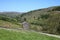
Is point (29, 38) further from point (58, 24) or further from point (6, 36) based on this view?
point (58, 24)

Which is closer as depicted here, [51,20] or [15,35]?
[15,35]

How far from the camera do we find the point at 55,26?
25.4 m

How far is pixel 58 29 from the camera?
83.9ft

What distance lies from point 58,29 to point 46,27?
207 cm

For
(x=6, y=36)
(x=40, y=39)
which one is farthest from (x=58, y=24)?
(x=6, y=36)

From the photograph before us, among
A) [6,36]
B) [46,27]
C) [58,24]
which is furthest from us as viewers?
[46,27]

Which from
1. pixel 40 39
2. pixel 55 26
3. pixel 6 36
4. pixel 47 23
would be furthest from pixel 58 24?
pixel 6 36

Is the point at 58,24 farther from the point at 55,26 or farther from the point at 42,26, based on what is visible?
the point at 42,26

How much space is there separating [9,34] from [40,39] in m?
3.16

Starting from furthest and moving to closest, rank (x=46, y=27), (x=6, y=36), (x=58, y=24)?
(x=46, y=27)
(x=58, y=24)
(x=6, y=36)

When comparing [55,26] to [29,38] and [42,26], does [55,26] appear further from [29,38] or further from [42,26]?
[29,38]

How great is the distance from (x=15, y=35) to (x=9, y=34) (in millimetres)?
620

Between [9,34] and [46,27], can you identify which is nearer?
[9,34]

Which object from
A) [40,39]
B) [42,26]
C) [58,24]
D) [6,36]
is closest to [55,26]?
[58,24]
